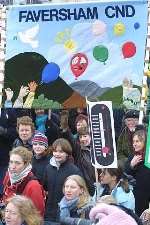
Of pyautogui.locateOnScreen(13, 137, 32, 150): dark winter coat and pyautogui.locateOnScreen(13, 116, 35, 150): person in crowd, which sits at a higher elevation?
pyautogui.locateOnScreen(13, 116, 35, 150): person in crowd

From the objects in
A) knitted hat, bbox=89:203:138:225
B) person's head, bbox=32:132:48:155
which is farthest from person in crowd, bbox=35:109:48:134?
knitted hat, bbox=89:203:138:225

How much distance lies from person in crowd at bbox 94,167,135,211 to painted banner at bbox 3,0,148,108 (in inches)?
92.5

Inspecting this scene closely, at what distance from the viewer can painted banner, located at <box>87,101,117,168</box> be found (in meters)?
4.84

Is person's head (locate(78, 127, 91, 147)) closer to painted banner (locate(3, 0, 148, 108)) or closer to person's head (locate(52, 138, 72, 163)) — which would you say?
person's head (locate(52, 138, 72, 163))

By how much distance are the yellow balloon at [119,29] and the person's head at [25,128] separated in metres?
1.73

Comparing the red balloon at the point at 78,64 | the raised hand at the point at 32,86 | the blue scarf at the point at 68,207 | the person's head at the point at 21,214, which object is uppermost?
the red balloon at the point at 78,64

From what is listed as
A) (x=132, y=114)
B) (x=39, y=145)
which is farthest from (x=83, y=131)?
Result: (x=132, y=114)

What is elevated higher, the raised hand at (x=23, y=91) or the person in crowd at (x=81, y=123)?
the raised hand at (x=23, y=91)

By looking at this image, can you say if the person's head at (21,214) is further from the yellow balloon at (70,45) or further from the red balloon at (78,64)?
the yellow balloon at (70,45)

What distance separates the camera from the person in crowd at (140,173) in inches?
200

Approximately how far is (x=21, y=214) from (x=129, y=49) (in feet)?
12.2

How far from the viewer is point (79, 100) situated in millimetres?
7387

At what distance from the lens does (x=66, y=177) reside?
17.6 ft

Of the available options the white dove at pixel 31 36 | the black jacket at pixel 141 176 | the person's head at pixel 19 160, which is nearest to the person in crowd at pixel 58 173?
the black jacket at pixel 141 176
